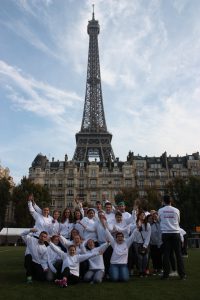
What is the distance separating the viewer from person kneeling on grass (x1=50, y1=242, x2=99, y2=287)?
9.20m

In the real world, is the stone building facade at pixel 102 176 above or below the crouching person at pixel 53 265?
above

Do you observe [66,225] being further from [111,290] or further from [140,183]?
[140,183]

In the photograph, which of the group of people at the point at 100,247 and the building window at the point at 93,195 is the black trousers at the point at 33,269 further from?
the building window at the point at 93,195

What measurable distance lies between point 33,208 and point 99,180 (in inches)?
2852

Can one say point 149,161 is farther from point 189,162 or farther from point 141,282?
point 141,282

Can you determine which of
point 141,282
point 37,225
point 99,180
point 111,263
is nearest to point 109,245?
point 111,263

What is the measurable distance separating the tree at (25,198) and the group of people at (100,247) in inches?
2011

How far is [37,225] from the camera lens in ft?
38.1

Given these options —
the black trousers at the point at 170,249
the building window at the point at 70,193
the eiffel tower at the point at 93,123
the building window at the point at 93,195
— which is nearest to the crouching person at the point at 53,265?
the black trousers at the point at 170,249

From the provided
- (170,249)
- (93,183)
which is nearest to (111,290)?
(170,249)

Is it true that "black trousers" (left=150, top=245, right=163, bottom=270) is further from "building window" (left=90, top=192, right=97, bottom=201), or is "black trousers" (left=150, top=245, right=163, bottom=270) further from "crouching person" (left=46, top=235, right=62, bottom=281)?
"building window" (left=90, top=192, right=97, bottom=201)

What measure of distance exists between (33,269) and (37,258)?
35 cm

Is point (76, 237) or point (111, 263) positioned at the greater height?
point (76, 237)

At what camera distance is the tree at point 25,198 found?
61719 mm
